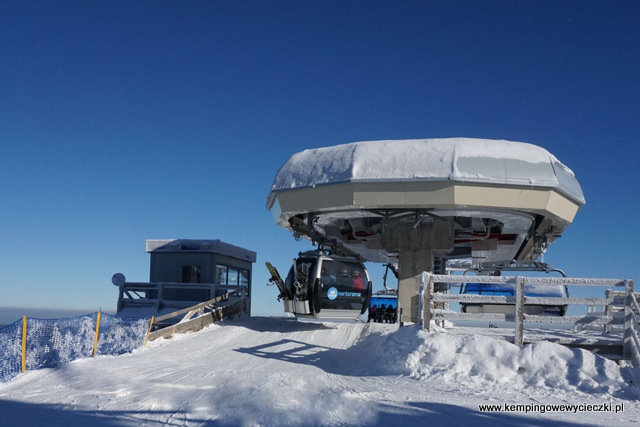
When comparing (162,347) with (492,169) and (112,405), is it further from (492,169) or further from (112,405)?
(492,169)

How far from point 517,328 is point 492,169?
6480 millimetres

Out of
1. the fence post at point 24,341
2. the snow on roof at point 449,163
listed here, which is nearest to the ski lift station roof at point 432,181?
the snow on roof at point 449,163

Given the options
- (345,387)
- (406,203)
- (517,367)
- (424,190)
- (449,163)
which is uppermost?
(449,163)

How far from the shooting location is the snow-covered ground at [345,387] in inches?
299

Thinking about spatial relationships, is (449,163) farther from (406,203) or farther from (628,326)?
(628,326)

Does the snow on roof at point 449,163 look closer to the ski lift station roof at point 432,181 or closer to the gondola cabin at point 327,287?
the ski lift station roof at point 432,181

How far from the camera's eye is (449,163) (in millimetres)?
16391

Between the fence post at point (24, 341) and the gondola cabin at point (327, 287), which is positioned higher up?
the gondola cabin at point (327, 287)

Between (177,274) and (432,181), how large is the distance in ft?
49.7

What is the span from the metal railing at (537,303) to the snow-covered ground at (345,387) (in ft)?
2.18

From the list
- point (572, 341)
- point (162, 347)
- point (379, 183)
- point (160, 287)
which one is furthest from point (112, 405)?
point (160, 287)

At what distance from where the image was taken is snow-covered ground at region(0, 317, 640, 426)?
7.60 meters

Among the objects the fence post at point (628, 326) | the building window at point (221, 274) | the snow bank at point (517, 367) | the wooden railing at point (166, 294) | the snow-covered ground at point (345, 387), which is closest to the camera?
the snow-covered ground at point (345, 387)

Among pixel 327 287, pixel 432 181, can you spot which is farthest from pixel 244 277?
pixel 432 181
